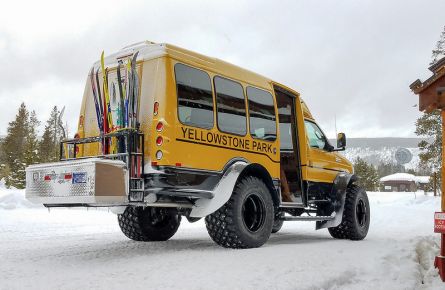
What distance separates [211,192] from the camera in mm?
6207

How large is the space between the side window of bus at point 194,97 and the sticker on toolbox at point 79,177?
1.37m

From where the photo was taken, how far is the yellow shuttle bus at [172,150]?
5723 millimetres

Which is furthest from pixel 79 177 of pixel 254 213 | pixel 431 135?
pixel 431 135

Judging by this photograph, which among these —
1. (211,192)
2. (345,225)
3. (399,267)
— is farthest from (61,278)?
(345,225)

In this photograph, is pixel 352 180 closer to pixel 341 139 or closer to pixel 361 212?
pixel 361 212

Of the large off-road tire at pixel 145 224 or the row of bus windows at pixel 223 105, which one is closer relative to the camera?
the row of bus windows at pixel 223 105

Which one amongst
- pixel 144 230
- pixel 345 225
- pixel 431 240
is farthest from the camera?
pixel 345 225

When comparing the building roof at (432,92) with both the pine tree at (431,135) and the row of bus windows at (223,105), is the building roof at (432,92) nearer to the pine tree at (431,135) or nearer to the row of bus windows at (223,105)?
the row of bus windows at (223,105)

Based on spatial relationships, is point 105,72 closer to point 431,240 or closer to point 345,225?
point 345,225

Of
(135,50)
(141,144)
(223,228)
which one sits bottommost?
(223,228)

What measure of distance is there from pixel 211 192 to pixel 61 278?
2239 millimetres

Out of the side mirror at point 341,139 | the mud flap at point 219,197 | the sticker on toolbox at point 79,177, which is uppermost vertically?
the side mirror at point 341,139

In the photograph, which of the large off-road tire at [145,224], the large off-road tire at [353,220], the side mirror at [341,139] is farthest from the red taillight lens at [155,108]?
the large off-road tire at [353,220]

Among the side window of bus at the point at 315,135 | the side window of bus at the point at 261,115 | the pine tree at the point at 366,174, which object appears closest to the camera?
the side window of bus at the point at 261,115
